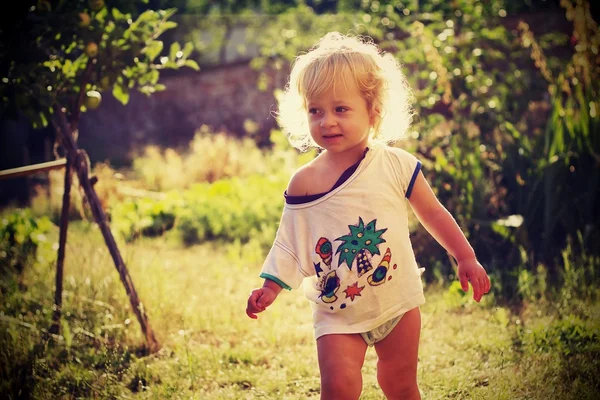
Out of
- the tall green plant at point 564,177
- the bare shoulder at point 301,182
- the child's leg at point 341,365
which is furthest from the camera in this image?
the tall green plant at point 564,177

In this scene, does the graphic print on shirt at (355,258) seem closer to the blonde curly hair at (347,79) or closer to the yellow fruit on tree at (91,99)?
the blonde curly hair at (347,79)

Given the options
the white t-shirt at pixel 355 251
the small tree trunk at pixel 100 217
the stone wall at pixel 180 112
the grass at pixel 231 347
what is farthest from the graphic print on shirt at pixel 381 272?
the stone wall at pixel 180 112

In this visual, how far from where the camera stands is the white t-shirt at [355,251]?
2.23 metres

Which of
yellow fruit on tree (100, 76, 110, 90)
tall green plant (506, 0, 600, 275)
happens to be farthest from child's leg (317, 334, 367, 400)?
tall green plant (506, 0, 600, 275)

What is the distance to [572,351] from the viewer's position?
2959 mm

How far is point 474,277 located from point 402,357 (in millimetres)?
389

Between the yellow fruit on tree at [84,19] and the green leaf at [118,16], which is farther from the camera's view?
the green leaf at [118,16]

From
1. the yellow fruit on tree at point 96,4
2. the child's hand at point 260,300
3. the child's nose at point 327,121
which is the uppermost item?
the yellow fruit on tree at point 96,4

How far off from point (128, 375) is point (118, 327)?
455mm

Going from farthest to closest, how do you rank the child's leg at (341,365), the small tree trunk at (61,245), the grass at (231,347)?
the small tree trunk at (61,245), the grass at (231,347), the child's leg at (341,365)

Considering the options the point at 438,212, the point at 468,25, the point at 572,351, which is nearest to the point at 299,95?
the point at 438,212

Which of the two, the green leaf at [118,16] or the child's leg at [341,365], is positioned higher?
the green leaf at [118,16]

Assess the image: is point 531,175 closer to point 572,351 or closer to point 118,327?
point 572,351

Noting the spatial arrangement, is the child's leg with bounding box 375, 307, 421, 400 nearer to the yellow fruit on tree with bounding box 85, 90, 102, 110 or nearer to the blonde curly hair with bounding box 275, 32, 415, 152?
the blonde curly hair with bounding box 275, 32, 415, 152
